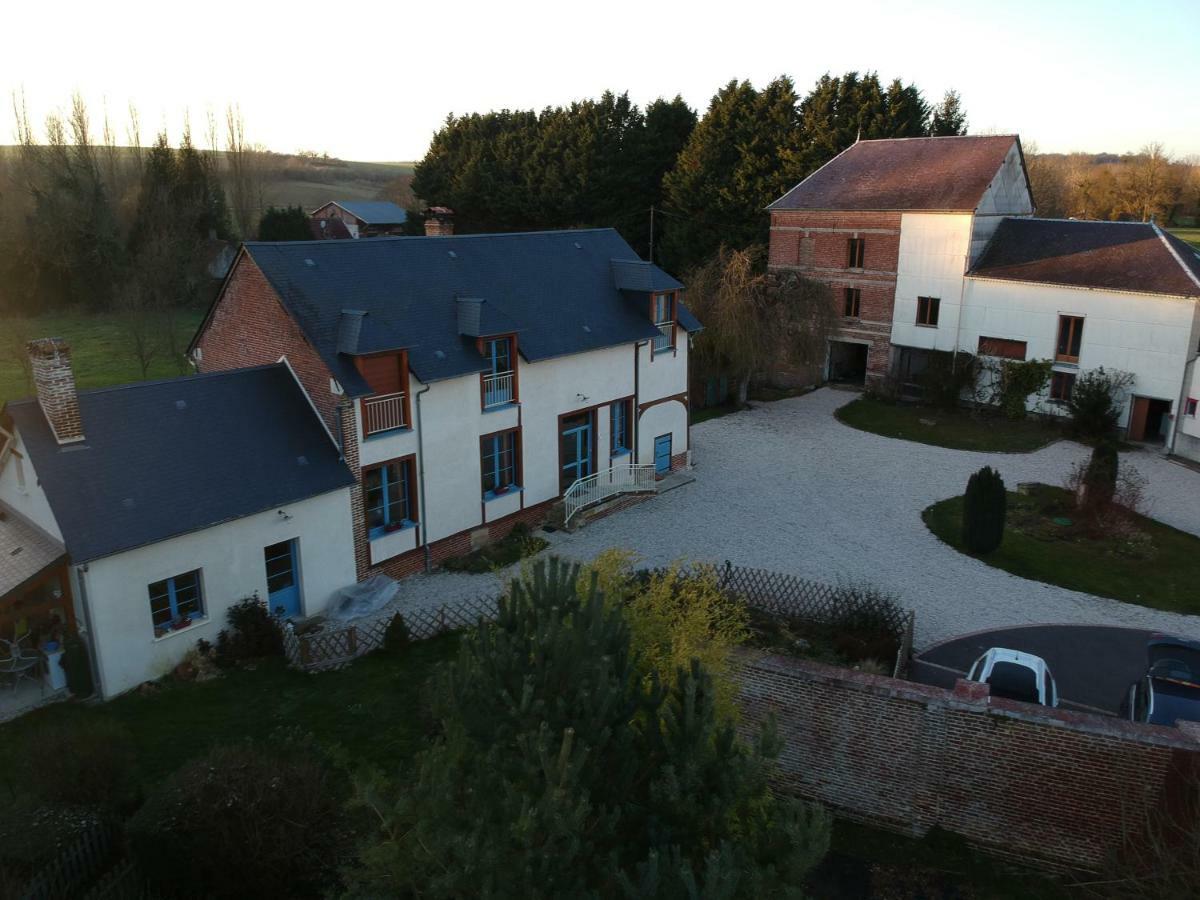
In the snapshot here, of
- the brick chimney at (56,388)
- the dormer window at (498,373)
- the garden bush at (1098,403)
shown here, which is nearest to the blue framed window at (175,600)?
the brick chimney at (56,388)

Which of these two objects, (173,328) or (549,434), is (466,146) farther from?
(549,434)

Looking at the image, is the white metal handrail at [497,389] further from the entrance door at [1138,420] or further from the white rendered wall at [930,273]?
the entrance door at [1138,420]

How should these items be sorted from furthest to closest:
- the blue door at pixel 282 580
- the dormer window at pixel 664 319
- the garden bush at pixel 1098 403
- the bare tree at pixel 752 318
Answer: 1. the bare tree at pixel 752 318
2. the garden bush at pixel 1098 403
3. the dormer window at pixel 664 319
4. the blue door at pixel 282 580

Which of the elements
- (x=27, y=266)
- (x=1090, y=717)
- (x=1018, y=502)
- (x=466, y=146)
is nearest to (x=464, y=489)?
(x=1090, y=717)

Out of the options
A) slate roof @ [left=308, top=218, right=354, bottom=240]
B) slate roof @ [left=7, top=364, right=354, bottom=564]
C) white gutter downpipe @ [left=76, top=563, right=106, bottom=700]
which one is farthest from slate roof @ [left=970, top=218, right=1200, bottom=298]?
slate roof @ [left=308, top=218, right=354, bottom=240]

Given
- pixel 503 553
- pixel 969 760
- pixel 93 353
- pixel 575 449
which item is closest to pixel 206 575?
pixel 503 553

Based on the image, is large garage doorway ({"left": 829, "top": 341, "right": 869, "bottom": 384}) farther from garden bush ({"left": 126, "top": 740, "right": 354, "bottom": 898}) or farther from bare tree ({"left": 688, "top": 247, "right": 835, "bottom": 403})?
garden bush ({"left": 126, "top": 740, "right": 354, "bottom": 898})
